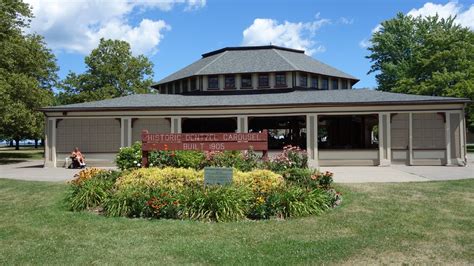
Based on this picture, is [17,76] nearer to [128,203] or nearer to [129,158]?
[129,158]

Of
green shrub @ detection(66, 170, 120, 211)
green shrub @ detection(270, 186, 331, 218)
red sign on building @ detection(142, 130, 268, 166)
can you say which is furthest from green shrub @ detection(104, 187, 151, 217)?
red sign on building @ detection(142, 130, 268, 166)

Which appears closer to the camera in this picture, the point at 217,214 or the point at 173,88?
the point at 217,214

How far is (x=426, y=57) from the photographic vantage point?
4144cm

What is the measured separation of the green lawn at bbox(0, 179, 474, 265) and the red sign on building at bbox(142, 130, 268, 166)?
132 inches

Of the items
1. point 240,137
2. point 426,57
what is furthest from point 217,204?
point 426,57

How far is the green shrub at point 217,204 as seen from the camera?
846cm

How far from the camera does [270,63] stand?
2895 cm

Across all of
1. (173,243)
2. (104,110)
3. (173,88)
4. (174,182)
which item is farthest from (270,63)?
(173,243)

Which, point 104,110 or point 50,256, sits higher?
point 104,110

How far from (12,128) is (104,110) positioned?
1131cm

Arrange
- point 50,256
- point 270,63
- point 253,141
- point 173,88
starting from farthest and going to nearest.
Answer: point 173,88
point 270,63
point 253,141
point 50,256

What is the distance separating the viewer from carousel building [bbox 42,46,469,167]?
21547 millimetres

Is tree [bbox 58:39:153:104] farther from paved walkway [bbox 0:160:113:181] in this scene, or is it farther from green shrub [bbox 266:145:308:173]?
green shrub [bbox 266:145:308:173]

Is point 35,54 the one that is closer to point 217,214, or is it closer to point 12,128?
point 12,128
